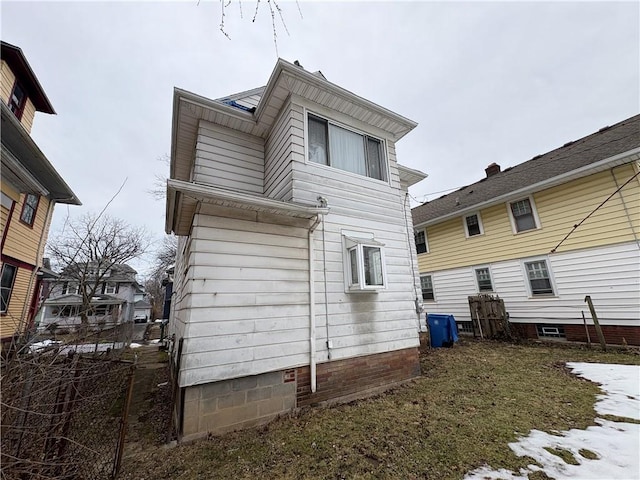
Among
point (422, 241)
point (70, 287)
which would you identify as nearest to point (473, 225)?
point (422, 241)

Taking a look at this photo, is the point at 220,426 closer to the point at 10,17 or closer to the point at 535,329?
the point at 10,17

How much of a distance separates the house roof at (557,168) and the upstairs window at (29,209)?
16.3 metres

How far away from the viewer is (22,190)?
825cm

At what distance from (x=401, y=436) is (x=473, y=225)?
10.7 metres

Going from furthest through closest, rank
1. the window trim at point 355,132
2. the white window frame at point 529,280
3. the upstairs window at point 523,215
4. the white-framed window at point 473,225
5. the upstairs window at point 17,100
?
the white-framed window at point 473,225, the upstairs window at point 523,215, the upstairs window at point 17,100, the white window frame at point 529,280, the window trim at point 355,132

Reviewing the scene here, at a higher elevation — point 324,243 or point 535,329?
point 324,243

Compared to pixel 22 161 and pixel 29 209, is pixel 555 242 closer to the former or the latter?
pixel 22 161

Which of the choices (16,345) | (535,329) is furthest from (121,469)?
(535,329)

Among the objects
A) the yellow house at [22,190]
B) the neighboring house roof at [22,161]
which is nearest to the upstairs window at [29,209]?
the yellow house at [22,190]

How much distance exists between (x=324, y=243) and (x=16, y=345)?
12.5 ft

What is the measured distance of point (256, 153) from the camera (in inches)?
243

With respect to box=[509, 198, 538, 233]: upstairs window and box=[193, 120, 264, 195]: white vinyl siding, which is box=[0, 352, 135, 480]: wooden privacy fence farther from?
box=[509, 198, 538, 233]: upstairs window

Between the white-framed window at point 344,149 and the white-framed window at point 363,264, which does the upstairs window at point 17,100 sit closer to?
the white-framed window at point 344,149

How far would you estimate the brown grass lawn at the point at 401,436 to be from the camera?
276cm
